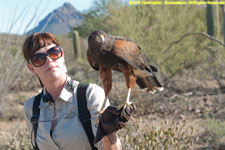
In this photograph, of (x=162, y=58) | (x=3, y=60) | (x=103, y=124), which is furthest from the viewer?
(x=162, y=58)

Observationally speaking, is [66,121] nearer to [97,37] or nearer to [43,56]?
[43,56]

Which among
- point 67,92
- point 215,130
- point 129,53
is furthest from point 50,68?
point 215,130

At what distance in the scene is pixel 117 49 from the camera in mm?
2521

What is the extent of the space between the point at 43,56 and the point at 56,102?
0.42m

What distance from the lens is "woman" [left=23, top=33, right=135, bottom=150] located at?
103 inches

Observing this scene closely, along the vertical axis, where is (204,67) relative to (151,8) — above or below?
below

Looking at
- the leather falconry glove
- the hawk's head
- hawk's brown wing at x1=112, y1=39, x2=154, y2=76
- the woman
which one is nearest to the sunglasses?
the woman

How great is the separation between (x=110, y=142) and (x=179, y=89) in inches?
320

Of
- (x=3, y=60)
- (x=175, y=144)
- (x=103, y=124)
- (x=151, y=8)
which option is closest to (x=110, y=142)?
(x=103, y=124)

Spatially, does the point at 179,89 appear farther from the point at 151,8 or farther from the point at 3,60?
the point at 3,60

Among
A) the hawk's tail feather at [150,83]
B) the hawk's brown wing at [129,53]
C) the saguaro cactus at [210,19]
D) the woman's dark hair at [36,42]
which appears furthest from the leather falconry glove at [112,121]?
the saguaro cactus at [210,19]

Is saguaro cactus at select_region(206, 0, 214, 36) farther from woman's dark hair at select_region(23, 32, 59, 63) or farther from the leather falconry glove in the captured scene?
the leather falconry glove

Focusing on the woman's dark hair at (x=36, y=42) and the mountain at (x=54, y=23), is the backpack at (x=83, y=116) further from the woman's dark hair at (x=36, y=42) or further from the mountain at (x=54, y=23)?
the mountain at (x=54, y=23)

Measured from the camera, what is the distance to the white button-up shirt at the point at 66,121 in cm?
260
